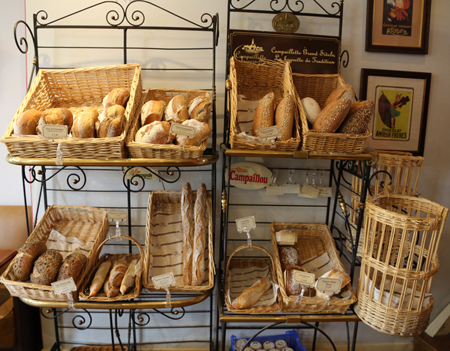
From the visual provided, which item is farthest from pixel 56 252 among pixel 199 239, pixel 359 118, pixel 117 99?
pixel 359 118

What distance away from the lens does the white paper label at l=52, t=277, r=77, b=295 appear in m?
1.23

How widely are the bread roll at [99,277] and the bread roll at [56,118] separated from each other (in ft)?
2.20

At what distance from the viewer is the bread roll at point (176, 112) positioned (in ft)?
4.43

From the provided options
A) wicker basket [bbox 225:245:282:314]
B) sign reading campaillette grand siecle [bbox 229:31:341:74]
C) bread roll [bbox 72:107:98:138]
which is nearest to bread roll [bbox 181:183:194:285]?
wicker basket [bbox 225:245:282:314]

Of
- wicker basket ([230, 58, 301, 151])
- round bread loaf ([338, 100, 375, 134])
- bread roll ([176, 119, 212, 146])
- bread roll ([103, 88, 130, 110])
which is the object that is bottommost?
bread roll ([176, 119, 212, 146])

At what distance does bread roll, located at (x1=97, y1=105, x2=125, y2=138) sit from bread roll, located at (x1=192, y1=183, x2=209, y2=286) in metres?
0.50

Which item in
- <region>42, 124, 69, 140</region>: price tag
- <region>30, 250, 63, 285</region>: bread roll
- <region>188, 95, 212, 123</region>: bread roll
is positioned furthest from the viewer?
<region>188, 95, 212, 123</region>: bread roll

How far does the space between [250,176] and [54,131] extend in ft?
3.35

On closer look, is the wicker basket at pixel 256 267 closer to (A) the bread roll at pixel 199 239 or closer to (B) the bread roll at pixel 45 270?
(A) the bread roll at pixel 199 239

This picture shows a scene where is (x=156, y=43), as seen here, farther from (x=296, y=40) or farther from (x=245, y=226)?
(x=245, y=226)

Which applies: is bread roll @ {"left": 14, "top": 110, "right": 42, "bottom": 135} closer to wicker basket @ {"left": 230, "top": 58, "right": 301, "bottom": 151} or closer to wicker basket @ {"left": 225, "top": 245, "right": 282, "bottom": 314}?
wicker basket @ {"left": 230, "top": 58, "right": 301, "bottom": 151}

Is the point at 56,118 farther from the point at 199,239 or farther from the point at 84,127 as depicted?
the point at 199,239

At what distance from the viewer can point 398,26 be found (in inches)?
69.2

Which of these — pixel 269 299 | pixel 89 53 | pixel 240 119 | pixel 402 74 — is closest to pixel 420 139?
pixel 402 74
